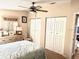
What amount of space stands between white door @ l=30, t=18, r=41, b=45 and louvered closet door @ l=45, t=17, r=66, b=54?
793 millimetres

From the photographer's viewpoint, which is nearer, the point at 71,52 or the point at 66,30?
the point at 71,52

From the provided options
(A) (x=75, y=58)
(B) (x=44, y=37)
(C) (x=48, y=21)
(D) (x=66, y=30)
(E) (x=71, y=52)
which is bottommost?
(A) (x=75, y=58)

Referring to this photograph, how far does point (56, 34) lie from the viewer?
5145mm

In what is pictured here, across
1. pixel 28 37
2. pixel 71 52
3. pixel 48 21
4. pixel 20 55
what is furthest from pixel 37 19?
pixel 20 55

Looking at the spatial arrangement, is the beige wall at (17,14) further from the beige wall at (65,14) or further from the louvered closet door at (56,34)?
the louvered closet door at (56,34)

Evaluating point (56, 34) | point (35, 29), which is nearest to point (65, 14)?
point (56, 34)

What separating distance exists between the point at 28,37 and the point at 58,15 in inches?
115

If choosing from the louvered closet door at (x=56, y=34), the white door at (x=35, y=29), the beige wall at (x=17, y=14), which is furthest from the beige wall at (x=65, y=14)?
the beige wall at (x=17, y=14)

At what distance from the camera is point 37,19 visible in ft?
20.7

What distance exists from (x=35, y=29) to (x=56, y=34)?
1808 mm

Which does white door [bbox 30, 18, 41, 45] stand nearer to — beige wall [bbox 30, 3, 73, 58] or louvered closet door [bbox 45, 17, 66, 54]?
beige wall [bbox 30, 3, 73, 58]

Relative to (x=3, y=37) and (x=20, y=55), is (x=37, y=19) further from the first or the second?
(x=20, y=55)

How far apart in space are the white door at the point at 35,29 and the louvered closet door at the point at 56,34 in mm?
793

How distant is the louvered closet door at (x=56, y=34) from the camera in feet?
15.7
